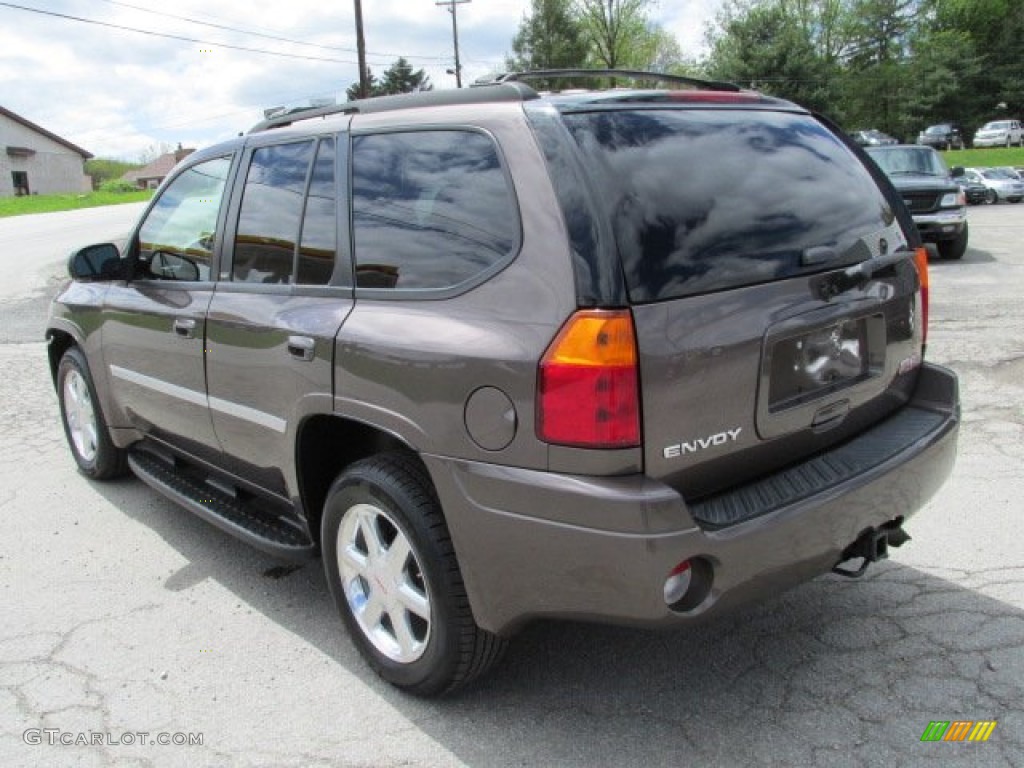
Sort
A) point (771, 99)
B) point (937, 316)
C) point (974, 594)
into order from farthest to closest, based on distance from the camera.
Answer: point (937, 316)
point (974, 594)
point (771, 99)

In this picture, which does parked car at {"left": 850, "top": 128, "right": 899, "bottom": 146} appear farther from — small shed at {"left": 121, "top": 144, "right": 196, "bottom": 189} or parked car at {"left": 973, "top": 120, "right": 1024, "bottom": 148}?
small shed at {"left": 121, "top": 144, "right": 196, "bottom": 189}

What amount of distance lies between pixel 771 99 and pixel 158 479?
10.1 ft

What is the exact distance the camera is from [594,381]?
215 cm

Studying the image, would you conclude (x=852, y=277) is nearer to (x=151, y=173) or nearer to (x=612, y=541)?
(x=612, y=541)

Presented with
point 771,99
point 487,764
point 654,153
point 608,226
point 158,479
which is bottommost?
point 487,764

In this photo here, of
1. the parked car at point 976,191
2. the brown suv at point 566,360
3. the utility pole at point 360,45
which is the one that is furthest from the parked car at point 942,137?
the brown suv at point 566,360

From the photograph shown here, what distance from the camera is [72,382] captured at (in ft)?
16.0

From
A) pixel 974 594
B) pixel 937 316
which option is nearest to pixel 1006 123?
pixel 937 316

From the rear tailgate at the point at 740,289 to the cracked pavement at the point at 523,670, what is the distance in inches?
27.8

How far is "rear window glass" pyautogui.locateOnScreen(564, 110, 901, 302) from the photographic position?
2.26 meters

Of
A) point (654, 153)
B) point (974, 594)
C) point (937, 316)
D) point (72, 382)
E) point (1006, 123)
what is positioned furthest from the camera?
point (1006, 123)

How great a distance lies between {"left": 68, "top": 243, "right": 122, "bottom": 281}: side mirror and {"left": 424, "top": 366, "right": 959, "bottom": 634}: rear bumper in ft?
8.20

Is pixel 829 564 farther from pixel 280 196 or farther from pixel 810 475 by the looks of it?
pixel 280 196

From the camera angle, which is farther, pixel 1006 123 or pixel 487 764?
pixel 1006 123
